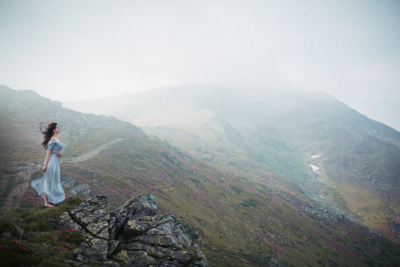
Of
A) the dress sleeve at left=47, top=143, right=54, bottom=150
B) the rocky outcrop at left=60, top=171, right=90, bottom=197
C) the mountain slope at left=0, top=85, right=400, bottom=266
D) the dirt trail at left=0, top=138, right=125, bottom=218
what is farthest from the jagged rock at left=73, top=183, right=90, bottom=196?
the dress sleeve at left=47, top=143, right=54, bottom=150

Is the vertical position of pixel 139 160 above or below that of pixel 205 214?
above

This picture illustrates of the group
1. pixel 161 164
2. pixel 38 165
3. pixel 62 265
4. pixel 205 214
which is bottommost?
pixel 205 214

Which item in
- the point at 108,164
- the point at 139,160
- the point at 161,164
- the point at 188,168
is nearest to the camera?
the point at 108,164

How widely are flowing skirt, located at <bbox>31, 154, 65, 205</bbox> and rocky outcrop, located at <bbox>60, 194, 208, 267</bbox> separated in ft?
6.44

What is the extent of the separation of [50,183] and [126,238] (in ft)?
21.9

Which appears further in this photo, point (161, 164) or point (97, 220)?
point (161, 164)

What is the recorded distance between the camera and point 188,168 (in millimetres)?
69625

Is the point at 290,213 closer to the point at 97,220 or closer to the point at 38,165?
the point at 97,220

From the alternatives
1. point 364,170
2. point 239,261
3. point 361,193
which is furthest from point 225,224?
point 364,170

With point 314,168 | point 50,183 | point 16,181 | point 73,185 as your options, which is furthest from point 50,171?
point 314,168

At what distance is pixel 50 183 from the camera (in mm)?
11414

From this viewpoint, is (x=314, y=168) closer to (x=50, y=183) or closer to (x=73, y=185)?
(x=73, y=185)

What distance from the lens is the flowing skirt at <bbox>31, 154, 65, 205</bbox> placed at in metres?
11.2

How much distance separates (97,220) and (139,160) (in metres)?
48.3
